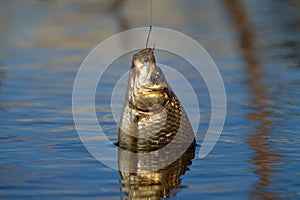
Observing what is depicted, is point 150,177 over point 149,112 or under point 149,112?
under

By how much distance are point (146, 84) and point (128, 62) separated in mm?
3840

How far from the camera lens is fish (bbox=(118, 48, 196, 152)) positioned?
17.5ft

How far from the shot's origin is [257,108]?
7145 millimetres

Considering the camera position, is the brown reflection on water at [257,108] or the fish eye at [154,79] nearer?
the brown reflection on water at [257,108]

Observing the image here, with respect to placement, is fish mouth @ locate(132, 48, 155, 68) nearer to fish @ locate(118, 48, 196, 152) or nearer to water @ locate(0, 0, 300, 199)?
fish @ locate(118, 48, 196, 152)

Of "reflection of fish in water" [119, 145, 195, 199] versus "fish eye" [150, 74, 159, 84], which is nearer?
"reflection of fish in water" [119, 145, 195, 199]

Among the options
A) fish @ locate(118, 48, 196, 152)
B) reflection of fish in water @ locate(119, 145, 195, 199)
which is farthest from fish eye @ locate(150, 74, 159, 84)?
reflection of fish in water @ locate(119, 145, 195, 199)

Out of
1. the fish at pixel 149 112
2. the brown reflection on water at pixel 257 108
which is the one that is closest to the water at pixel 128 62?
the brown reflection on water at pixel 257 108

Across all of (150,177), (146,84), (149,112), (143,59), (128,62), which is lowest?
(150,177)

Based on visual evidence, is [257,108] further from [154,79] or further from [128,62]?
[128,62]

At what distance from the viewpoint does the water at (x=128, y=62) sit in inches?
196

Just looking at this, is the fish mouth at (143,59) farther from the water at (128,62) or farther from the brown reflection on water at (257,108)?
the brown reflection on water at (257,108)

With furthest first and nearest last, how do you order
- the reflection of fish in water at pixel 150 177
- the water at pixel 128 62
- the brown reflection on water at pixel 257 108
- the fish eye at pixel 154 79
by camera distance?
the fish eye at pixel 154 79
the brown reflection on water at pixel 257 108
the water at pixel 128 62
the reflection of fish in water at pixel 150 177

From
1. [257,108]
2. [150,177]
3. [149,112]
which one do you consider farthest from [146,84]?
[257,108]
